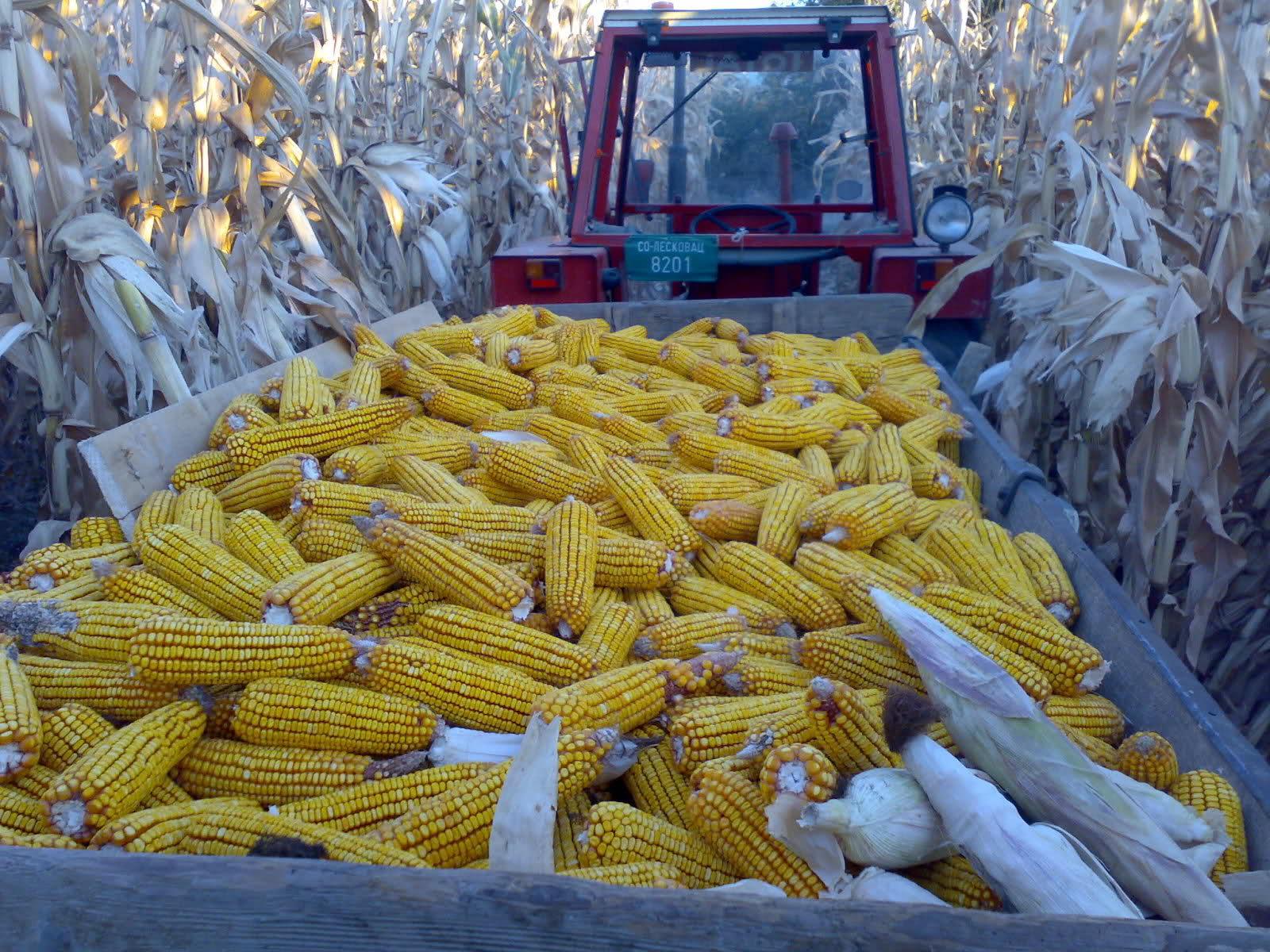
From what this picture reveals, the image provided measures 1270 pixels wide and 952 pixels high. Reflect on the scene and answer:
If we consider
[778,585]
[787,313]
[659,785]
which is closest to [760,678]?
[659,785]

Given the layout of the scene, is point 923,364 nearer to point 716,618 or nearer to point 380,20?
point 716,618

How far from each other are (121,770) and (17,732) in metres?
0.25

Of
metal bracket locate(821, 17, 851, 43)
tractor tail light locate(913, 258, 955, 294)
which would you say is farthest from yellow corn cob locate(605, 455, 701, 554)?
metal bracket locate(821, 17, 851, 43)

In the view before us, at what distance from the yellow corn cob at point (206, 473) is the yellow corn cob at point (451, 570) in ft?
2.84

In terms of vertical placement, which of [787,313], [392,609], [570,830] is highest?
[787,313]

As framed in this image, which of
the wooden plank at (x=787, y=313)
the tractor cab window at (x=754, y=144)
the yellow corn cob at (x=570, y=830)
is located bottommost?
Result: the yellow corn cob at (x=570, y=830)

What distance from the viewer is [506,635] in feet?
7.09

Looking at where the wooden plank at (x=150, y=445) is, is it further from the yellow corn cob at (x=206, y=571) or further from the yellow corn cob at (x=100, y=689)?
the yellow corn cob at (x=100, y=689)

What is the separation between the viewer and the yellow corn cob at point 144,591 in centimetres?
229

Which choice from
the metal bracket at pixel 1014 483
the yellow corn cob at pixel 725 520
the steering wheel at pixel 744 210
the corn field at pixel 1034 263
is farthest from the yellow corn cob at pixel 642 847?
the steering wheel at pixel 744 210

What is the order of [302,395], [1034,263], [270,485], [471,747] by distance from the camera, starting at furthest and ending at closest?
1. [1034,263]
2. [302,395]
3. [270,485]
4. [471,747]

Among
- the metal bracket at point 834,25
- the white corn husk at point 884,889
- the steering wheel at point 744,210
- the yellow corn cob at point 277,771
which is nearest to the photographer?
the white corn husk at point 884,889

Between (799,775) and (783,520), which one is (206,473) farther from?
(799,775)

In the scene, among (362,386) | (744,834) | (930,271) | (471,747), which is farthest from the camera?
(930,271)
